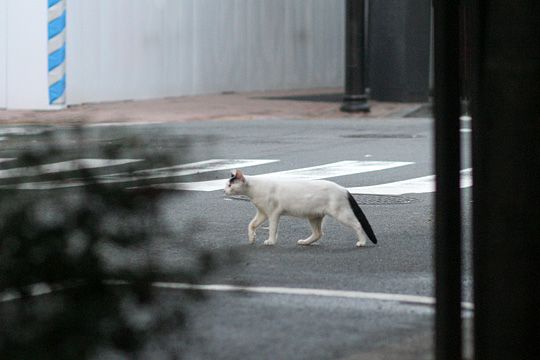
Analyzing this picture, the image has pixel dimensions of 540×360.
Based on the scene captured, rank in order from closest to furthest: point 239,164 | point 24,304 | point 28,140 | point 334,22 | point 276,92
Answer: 1. point 24,304
2. point 28,140
3. point 239,164
4. point 276,92
5. point 334,22

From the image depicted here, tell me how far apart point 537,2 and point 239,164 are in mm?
10050

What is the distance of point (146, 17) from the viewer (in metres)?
26.5

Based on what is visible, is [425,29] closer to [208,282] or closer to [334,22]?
[334,22]

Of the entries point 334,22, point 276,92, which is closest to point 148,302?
point 276,92

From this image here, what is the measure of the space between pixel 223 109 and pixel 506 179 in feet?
66.8

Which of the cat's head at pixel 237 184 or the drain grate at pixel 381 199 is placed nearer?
the cat's head at pixel 237 184

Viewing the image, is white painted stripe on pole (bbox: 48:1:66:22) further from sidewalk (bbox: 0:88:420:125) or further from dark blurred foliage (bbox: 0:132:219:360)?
dark blurred foliage (bbox: 0:132:219:360)

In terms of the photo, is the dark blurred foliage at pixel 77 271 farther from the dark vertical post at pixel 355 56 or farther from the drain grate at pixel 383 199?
the dark vertical post at pixel 355 56

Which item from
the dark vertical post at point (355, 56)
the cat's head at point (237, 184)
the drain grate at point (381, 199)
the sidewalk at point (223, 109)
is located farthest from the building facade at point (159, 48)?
the cat's head at point (237, 184)

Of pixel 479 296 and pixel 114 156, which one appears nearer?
pixel 114 156

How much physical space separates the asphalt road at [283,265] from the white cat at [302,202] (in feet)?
0.41

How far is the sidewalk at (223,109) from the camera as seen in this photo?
21.8 metres

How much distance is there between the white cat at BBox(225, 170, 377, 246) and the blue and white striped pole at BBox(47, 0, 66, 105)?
14.9 meters

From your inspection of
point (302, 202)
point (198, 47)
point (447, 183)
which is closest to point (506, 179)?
point (447, 183)
